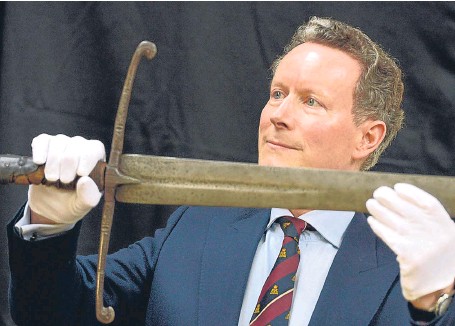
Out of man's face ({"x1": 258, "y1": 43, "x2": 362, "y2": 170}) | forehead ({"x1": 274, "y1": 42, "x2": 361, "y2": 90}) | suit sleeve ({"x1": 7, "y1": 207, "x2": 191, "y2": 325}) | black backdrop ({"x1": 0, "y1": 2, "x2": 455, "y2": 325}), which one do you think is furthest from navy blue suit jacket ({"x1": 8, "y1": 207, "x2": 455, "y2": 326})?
black backdrop ({"x1": 0, "y1": 2, "x2": 455, "y2": 325})

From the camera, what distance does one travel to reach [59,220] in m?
1.50

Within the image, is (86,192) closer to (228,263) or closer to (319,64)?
(228,263)

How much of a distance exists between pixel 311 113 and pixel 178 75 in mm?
436

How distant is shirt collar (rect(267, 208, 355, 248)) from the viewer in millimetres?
1695

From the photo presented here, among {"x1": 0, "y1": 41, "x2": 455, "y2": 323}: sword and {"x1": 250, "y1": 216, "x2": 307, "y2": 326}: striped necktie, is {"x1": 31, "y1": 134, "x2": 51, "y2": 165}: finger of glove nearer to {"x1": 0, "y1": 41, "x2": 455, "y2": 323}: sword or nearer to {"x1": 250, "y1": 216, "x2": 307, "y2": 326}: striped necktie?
{"x1": 0, "y1": 41, "x2": 455, "y2": 323}: sword

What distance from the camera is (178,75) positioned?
6.92 feet

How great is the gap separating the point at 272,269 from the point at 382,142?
425 millimetres

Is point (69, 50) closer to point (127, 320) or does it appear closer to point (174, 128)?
point (174, 128)

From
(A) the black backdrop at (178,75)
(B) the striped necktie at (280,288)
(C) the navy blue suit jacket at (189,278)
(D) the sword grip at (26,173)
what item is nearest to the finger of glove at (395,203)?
(C) the navy blue suit jacket at (189,278)

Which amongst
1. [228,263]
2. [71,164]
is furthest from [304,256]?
[71,164]

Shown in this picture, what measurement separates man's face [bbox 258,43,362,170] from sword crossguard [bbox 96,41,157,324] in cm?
38

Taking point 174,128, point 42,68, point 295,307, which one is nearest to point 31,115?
point 42,68

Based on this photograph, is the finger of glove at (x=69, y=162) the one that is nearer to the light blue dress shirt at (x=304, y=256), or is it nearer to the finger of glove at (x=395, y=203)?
the light blue dress shirt at (x=304, y=256)

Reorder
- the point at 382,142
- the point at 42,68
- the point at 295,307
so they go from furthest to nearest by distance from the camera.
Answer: the point at 42,68 < the point at 382,142 < the point at 295,307
